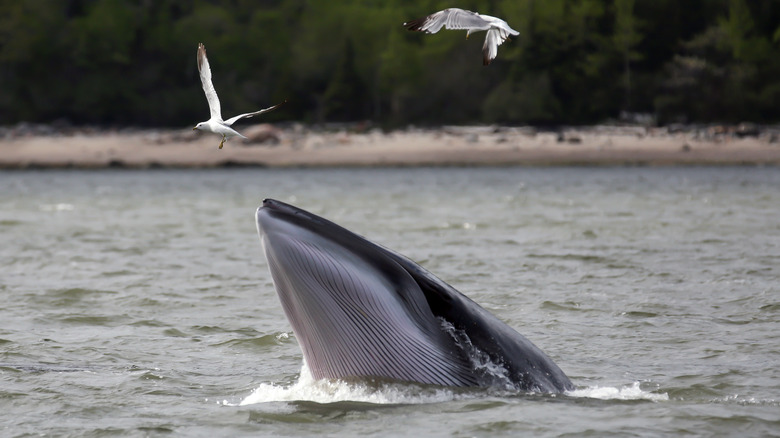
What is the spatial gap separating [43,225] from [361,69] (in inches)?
2065

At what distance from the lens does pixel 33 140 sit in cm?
7312

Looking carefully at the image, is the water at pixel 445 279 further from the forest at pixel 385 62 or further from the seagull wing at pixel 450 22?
the forest at pixel 385 62

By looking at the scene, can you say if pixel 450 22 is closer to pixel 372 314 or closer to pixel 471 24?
pixel 471 24

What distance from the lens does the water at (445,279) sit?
675cm

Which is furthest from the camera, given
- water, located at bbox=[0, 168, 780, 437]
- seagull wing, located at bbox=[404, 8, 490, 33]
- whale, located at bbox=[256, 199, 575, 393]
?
seagull wing, located at bbox=[404, 8, 490, 33]

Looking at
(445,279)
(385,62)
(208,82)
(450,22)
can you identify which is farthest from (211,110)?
(385,62)

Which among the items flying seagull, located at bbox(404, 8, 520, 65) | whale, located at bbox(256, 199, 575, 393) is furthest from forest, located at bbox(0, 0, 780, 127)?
whale, located at bbox(256, 199, 575, 393)

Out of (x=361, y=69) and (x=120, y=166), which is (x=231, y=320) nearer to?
(x=120, y=166)

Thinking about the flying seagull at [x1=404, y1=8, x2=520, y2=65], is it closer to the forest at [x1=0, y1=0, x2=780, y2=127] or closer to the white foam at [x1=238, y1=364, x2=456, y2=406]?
the white foam at [x1=238, y1=364, x2=456, y2=406]

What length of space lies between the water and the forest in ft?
130

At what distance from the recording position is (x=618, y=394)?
294 inches

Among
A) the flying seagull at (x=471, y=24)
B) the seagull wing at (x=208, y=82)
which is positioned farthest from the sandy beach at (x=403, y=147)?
the seagull wing at (x=208, y=82)

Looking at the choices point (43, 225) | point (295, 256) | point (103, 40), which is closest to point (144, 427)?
point (295, 256)

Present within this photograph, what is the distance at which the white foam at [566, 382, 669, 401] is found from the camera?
24.1ft
